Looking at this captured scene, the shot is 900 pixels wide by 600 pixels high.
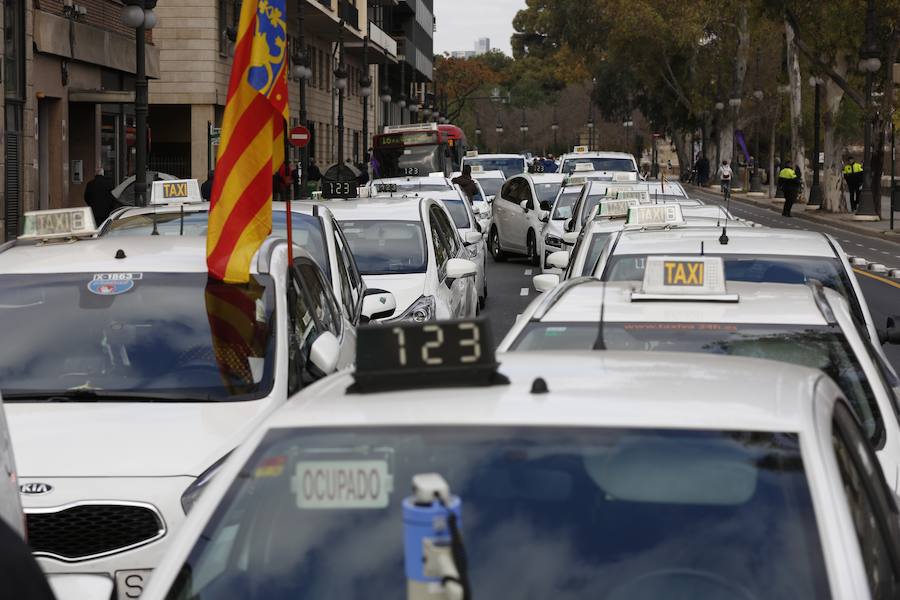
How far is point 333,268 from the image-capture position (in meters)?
10.8

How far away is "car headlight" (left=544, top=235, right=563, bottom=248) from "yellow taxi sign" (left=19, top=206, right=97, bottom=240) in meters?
14.8

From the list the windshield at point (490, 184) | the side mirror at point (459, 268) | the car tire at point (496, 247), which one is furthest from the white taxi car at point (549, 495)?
the windshield at point (490, 184)

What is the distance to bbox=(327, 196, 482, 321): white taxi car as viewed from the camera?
13.8 metres

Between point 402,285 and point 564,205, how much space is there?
12475mm

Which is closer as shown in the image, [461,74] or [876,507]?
[876,507]

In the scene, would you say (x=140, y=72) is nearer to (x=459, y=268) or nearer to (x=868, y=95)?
(x=459, y=268)

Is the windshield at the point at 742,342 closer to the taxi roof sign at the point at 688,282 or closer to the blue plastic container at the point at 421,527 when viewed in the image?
the taxi roof sign at the point at 688,282

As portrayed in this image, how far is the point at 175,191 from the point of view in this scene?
15.9 metres

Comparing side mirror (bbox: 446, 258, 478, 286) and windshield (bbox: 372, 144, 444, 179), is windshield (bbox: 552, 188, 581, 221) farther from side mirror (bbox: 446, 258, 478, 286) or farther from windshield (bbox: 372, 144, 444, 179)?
windshield (bbox: 372, 144, 444, 179)

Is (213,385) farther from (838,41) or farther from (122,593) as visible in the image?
(838,41)

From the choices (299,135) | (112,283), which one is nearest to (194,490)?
(112,283)

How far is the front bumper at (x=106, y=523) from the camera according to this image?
614 cm

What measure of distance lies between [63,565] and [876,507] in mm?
3224

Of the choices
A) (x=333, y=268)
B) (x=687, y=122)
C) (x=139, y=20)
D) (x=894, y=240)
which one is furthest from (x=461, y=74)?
(x=333, y=268)
